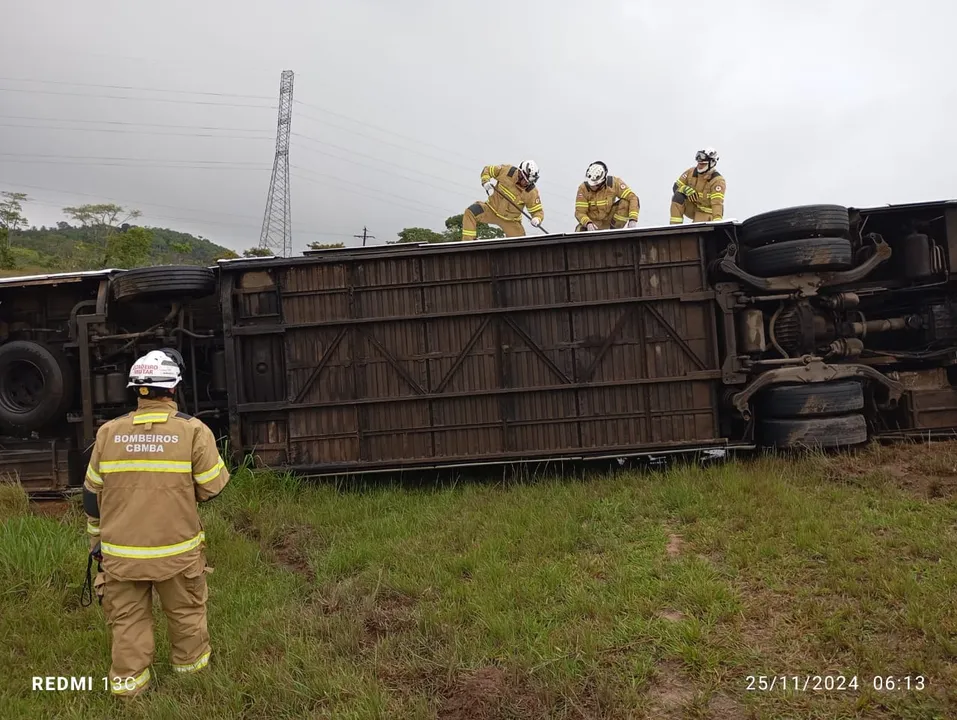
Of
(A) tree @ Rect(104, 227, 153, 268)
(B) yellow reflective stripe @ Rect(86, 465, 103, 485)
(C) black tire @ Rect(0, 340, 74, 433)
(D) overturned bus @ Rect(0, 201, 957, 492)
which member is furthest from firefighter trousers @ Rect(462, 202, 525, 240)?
(A) tree @ Rect(104, 227, 153, 268)

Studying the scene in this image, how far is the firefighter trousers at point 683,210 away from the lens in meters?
8.77

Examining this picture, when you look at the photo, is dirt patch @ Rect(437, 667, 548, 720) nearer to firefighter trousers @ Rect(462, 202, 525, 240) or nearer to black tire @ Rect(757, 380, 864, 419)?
black tire @ Rect(757, 380, 864, 419)

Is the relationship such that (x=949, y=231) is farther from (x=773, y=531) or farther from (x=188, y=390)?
(x=188, y=390)

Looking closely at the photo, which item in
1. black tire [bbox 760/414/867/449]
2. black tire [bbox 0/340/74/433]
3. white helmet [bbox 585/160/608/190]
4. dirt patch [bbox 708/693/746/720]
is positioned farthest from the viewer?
white helmet [bbox 585/160/608/190]

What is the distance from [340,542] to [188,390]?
308cm

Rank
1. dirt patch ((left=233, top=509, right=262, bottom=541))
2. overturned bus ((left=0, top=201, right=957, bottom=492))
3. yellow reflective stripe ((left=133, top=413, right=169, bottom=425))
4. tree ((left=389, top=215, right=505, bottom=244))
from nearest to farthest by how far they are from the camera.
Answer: yellow reflective stripe ((left=133, top=413, right=169, bottom=425)) → dirt patch ((left=233, top=509, right=262, bottom=541)) → overturned bus ((left=0, top=201, right=957, bottom=492)) → tree ((left=389, top=215, right=505, bottom=244))

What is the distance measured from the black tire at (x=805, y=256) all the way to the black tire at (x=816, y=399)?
4.02 ft

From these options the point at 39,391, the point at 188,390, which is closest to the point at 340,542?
the point at 188,390

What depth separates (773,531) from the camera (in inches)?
169

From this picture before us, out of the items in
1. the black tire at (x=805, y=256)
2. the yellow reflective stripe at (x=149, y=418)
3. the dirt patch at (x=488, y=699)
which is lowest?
the dirt patch at (x=488, y=699)

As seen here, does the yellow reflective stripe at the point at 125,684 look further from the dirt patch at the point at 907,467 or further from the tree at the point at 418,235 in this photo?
the tree at the point at 418,235

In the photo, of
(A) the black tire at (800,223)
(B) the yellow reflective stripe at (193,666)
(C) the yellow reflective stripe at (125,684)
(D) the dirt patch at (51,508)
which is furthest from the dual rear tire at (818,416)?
(D) the dirt patch at (51,508)

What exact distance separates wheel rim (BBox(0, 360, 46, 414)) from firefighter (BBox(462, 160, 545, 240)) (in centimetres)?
585

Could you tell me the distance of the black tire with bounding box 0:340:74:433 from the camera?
6.54 m
